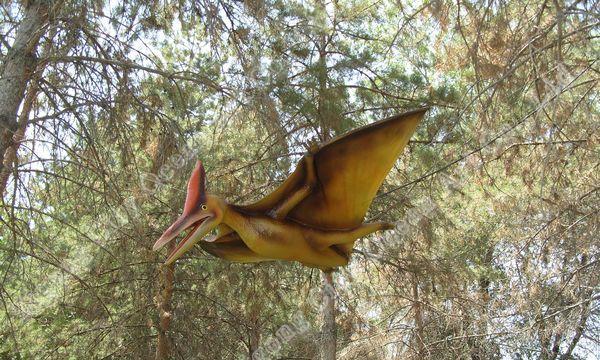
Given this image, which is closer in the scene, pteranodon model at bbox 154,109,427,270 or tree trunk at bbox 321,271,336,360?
pteranodon model at bbox 154,109,427,270

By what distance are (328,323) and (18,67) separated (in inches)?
172

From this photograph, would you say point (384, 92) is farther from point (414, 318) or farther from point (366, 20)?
point (414, 318)

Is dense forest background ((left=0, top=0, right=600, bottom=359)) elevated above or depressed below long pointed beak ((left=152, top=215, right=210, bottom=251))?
above

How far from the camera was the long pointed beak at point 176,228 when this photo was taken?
70.6 inches

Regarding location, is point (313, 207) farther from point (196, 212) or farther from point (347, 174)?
point (196, 212)

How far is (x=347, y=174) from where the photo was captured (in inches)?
83.1

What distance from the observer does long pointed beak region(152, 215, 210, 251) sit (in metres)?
1.79

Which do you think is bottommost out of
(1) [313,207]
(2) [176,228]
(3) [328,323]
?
(2) [176,228]

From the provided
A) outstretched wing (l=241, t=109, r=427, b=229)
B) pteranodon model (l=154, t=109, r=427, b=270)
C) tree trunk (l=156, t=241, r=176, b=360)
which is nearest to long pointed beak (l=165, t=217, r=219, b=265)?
pteranodon model (l=154, t=109, r=427, b=270)

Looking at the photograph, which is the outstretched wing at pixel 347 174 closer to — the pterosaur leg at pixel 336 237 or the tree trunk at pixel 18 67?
the pterosaur leg at pixel 336 237

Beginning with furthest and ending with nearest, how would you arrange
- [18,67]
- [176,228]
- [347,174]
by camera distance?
1. [18,67]
2. [347,174]
3. [176,228]

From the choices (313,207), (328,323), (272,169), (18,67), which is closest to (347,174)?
(313,207)

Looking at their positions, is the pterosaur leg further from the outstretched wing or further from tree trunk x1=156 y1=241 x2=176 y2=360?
tree trunk x1=156 y1=241 x2=176 y2=360

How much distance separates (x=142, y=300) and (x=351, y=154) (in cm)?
526
